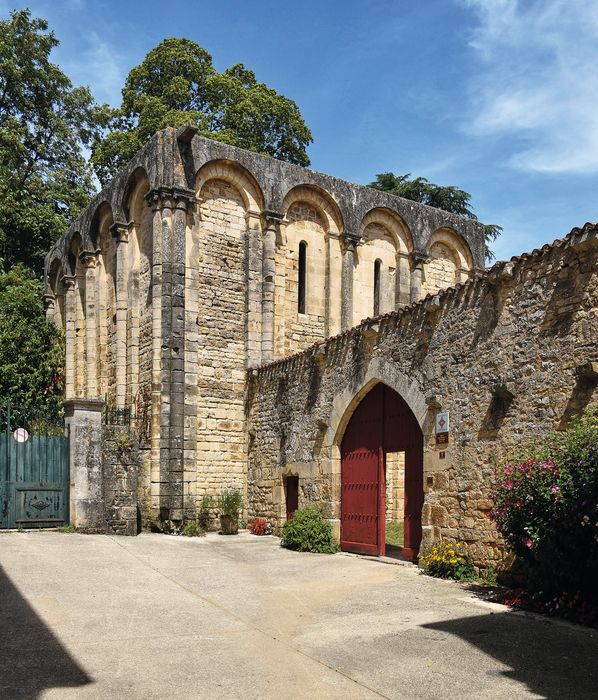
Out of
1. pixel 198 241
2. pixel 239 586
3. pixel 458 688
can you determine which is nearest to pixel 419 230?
pixel 198 241

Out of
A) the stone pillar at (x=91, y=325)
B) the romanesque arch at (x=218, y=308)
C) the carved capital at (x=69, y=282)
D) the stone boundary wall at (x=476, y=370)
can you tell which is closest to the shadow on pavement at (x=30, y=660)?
the stone boundary wall at (x=476, y=370)

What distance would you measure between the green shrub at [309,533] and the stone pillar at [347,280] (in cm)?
Result: 591

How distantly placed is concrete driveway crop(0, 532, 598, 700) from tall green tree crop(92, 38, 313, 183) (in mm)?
18894

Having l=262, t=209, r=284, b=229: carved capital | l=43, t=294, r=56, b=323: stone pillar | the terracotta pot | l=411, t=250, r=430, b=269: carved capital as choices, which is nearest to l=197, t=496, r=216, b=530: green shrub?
the terracotta pot

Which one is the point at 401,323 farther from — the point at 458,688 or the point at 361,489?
the point at 458,688

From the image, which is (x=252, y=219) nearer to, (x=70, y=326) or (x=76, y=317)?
(x=76, y=317)

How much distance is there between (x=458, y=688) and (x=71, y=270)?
58.6 feet

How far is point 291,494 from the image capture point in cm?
1411

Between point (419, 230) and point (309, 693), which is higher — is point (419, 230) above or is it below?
above

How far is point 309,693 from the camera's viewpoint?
4.75 meters

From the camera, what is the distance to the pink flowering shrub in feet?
21.6

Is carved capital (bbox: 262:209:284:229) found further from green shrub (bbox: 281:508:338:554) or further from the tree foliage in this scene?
the tree foliage

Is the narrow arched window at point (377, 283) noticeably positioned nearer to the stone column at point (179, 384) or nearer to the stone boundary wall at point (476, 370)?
the stone column at point (179, 384)

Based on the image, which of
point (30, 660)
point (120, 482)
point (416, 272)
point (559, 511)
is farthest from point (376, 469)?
point (416, 272)
